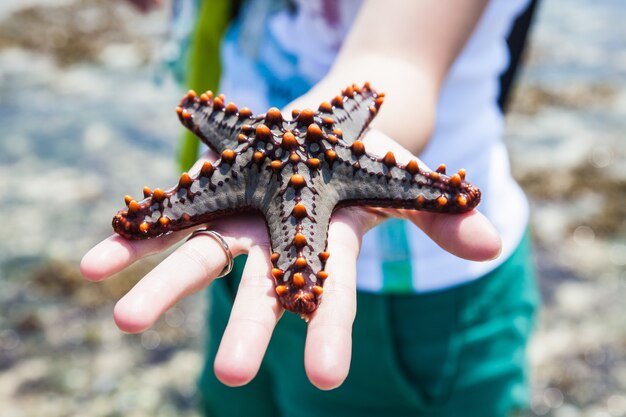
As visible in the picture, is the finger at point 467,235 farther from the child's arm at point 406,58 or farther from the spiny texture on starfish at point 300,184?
the child's arm at point 406,58

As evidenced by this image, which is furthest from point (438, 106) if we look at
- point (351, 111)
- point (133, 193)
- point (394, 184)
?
point (133, 193)

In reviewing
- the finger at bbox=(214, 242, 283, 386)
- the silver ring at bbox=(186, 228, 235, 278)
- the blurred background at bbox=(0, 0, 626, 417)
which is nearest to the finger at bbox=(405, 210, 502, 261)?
the finger at bbox=(214, 242, 283, 386)

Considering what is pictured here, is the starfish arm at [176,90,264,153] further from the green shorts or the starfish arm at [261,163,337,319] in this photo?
the green shorts

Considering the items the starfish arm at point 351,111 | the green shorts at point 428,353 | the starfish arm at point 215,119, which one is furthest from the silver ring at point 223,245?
the green shorts at point 428,353

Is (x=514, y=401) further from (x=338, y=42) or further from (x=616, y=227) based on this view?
(x=616, y=227)

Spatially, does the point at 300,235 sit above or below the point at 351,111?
below

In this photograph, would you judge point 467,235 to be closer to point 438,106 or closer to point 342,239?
point 342,239

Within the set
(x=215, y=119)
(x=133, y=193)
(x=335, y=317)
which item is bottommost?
(x=335, y=317)
